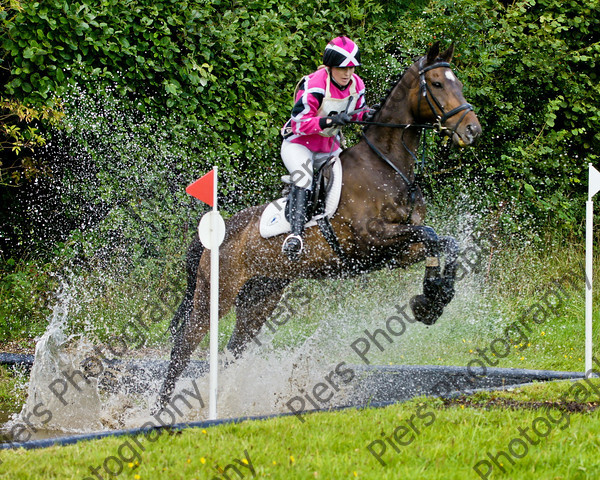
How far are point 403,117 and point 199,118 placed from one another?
361cm

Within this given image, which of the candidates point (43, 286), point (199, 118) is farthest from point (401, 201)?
point (43, 286)

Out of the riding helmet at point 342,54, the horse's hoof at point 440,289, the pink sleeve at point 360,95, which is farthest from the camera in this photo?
the pink sleeve at point 360,95

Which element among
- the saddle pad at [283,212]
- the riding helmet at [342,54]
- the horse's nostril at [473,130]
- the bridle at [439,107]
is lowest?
the saddle pad at [283,212]

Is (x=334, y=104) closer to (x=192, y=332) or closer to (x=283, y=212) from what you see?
(x=283, y=212)

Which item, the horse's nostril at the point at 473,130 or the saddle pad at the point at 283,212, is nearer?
the horse's nostril at the point at 473,130

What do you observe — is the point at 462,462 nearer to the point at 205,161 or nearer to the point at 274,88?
the point at 205,161

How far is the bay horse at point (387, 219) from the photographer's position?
5324mm

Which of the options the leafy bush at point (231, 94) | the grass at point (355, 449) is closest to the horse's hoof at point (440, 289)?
the grass at point (355, 449)

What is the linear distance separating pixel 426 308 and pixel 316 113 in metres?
1.72

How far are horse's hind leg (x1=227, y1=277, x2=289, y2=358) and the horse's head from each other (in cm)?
196

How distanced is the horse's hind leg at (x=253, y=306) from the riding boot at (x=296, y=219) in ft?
2.58

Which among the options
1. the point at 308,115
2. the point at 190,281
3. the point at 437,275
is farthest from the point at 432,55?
the point at 190,281

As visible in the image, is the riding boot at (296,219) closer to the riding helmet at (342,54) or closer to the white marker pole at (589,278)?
the riding helmet at (342,54)

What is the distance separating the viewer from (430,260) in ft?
17.5
